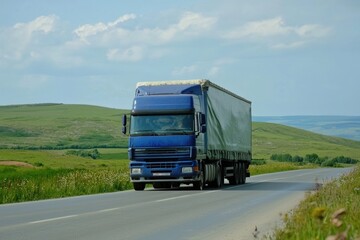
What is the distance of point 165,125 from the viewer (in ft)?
100

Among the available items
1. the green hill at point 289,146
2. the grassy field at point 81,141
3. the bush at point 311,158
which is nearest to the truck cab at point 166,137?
the grassy field at point 81,141

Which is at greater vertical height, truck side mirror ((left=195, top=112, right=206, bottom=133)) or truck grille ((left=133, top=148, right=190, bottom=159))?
truck side mirror ((left=195, top=112, right=206, bottom=133))

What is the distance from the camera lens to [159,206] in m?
21.8

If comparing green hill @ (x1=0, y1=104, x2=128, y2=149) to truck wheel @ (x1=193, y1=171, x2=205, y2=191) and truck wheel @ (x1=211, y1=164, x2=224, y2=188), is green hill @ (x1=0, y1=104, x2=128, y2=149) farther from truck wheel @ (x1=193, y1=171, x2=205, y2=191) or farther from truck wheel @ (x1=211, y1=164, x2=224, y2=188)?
truck wheel @ (x1=193, y1=171, x2=205, y2=191)

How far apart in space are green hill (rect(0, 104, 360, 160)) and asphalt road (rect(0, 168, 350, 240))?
358 feet

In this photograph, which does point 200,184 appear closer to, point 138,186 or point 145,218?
point 138,186

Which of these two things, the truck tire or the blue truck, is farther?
the truck tire

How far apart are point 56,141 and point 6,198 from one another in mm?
121100

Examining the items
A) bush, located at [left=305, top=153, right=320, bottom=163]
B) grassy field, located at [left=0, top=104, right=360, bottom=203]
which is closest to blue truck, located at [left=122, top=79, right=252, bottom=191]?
grassy field, located at [left=0, top=104, right=360, bottom=203]

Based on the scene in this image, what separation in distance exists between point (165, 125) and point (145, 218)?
13.1m

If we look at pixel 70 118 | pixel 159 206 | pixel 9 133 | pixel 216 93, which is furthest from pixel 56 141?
pixel 159 206

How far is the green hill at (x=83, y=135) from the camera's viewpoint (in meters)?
143

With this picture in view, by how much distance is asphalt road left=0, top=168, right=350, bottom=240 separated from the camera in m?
14.1

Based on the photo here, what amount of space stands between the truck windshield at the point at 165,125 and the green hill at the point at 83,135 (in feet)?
335
